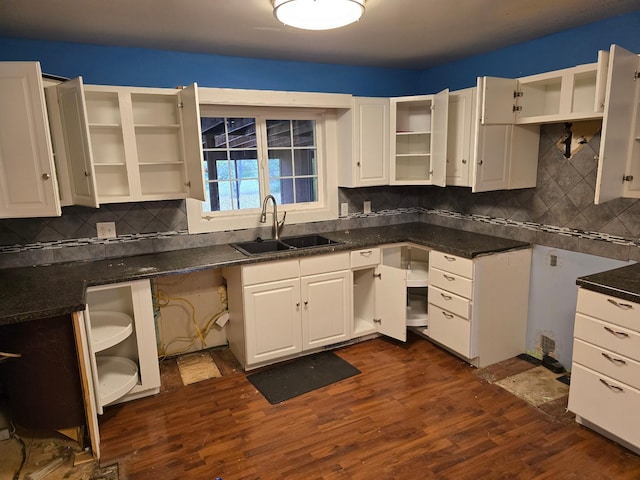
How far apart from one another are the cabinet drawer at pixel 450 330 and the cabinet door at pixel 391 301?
222mm

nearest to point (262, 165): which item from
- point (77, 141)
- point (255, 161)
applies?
point (255, 161)

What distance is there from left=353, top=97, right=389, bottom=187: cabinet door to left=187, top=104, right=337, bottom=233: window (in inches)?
10.2

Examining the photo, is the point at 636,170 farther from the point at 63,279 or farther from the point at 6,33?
the point at 6,33

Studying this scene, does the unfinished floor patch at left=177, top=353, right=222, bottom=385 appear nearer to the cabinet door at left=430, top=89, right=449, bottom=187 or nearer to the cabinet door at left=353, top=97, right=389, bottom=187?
the cabinet door at left=353, top=97, right=389, bottom=187

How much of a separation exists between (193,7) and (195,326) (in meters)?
2.20

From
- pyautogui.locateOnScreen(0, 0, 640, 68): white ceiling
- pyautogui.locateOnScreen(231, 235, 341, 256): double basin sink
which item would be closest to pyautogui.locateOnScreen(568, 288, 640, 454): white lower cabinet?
pyautogui.locateOnScreen(0, 0, 640, 68): white ceiling

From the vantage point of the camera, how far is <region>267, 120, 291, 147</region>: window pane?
338cm

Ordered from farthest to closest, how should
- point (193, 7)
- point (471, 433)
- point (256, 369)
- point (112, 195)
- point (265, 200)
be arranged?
point (265, 200) → point (256, 369) → point (112, 195) → point (471, 433) → point (193, 7)

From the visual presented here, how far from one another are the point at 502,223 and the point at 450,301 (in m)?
0.77

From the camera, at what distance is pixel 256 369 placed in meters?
3.02

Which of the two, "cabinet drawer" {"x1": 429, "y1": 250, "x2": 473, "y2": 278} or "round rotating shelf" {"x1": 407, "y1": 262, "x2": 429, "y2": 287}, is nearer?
"cabinet drawer" {"x1": 429, "y1": 250, "x2": 473, "y2": 278}

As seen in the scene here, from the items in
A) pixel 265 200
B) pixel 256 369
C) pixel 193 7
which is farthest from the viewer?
pixel 265 200

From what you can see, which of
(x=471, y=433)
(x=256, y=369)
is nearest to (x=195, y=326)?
(x=256, y=369)

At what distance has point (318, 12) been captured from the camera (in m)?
1.90
